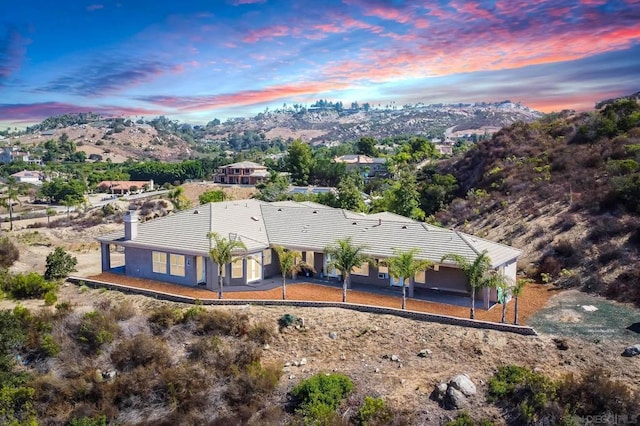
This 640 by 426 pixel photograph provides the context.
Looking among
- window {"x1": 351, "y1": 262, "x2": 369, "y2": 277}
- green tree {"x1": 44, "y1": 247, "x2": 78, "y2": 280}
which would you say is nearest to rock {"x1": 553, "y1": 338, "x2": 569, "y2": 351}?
window {"x1": 351, "y1": 262, "x2": 369, "y2": 277}

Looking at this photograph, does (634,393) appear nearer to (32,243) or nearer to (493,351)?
(493,351)

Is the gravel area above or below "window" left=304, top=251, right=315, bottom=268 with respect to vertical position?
below

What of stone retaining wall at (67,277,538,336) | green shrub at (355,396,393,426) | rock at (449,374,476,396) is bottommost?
green shrub at (355,396,393,426)

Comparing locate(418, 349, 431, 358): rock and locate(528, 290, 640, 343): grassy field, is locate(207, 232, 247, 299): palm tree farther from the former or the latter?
locate(528, 290, 640, 343): grassy field

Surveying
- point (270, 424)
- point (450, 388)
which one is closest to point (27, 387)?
point (270, 424)

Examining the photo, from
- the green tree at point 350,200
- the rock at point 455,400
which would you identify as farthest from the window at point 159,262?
the green tree at point 350,200

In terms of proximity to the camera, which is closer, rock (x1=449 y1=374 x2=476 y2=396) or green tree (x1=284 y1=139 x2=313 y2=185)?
rock (x1=449 y1=374 x2=476 y2=396)
